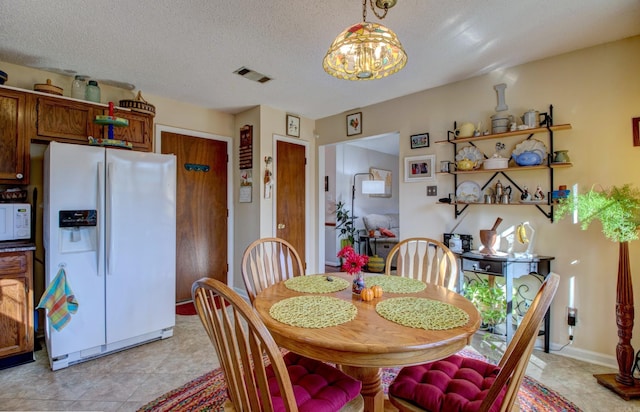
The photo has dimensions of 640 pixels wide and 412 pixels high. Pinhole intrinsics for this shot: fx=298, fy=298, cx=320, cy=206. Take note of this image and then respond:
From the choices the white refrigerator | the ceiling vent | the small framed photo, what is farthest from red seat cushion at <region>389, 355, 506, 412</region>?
the ceiling vent

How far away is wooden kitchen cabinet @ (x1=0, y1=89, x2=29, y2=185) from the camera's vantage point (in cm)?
237

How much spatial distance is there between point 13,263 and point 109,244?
0.62 m

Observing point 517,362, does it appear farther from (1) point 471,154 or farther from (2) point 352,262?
(1) point 471,154

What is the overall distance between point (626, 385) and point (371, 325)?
2.07 meters

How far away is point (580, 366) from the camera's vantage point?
2266 millimetres

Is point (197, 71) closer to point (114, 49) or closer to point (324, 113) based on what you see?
point (114, 49)

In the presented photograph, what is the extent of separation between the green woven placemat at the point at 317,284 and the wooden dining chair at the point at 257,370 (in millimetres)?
394

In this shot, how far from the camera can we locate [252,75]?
2902mm

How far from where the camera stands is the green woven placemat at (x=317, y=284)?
5.57 feet

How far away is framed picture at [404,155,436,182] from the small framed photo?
12cm

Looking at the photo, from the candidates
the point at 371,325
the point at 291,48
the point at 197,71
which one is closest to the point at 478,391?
the point at 371,325

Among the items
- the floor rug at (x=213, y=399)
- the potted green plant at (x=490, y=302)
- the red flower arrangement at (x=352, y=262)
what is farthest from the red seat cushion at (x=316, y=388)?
the potted green plant at (x=490, y=302)

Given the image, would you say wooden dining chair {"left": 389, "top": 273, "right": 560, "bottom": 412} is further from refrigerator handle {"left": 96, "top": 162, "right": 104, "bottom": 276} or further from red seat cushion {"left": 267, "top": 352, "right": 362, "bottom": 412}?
refrigerator handle {"left": 96, "top": 162, "right": 104, "bottom": 276}

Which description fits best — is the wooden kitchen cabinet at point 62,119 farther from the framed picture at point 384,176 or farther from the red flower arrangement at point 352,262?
the framed picture at point 384,176
